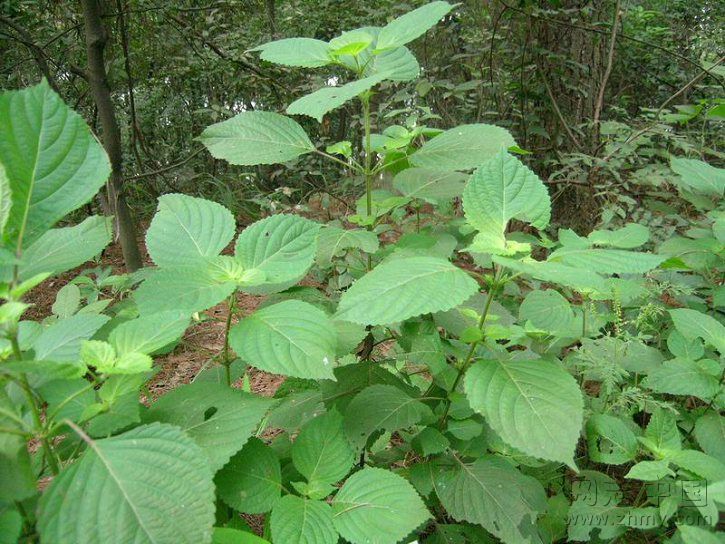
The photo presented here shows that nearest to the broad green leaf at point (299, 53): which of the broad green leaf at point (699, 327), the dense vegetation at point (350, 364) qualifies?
the dense vegetation at point (350, 364)

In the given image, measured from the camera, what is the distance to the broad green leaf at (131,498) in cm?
57

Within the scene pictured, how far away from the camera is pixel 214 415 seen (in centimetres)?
78

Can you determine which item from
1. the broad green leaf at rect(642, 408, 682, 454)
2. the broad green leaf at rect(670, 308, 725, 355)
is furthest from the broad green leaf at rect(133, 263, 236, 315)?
the broad green leaf at rect(670, 308, 725, 355)

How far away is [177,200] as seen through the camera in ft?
3.29

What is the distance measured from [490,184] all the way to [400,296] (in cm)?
34

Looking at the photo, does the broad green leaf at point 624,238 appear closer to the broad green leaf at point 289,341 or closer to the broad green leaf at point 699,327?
the broad green leaf at point 699,327

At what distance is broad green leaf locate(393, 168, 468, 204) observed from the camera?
1.23m

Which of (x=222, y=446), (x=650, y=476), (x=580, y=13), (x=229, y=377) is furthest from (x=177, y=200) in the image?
(x=580, y=13)

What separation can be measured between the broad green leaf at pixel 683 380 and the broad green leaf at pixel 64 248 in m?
1.33

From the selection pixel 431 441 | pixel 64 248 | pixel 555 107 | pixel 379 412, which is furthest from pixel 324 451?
pixel 555 107

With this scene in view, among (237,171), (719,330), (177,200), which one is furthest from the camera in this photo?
(237,171)

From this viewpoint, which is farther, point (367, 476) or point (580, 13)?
point (580, 13)

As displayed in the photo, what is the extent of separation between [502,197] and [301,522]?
27.8 inches

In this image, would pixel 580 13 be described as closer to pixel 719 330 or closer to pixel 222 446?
pixel 719 330
